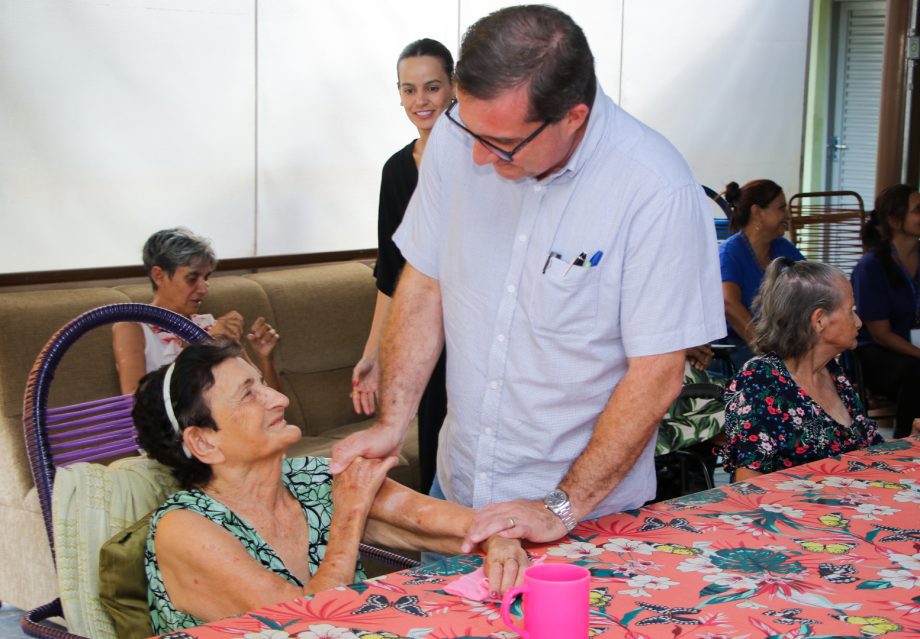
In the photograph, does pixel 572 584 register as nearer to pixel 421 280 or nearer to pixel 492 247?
pixel 492 247

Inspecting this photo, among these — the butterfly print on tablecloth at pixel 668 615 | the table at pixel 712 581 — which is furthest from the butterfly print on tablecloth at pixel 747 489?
the butterfly print on tablecloth at pixel 668 615

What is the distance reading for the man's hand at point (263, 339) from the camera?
11.8ft

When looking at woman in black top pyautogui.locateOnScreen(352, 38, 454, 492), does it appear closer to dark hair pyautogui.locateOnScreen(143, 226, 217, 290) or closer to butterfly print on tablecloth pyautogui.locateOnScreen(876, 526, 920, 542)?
dark hair pyautogui.locateOnScreen(143, 226, 217, 290)

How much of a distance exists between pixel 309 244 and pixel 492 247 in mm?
2974

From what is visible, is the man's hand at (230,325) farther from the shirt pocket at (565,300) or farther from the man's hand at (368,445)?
the shirt pocket at (565,300)

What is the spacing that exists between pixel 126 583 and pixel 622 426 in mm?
854

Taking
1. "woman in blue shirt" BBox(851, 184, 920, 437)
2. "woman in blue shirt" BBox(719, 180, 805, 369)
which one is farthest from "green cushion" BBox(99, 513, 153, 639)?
"woman in blue shirt" BBox(851, 184, 920, 437)

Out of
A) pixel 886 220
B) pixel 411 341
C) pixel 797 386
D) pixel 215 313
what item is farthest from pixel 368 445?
pixel 886 220

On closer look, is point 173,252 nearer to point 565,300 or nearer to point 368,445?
point 368,445

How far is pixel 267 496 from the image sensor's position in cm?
196

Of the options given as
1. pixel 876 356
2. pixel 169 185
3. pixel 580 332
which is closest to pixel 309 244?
pixel 169 185

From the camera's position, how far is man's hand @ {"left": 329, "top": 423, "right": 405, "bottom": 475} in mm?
1871

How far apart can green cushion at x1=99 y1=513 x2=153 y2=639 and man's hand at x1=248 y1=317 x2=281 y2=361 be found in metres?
1.77

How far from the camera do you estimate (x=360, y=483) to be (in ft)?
6.15
